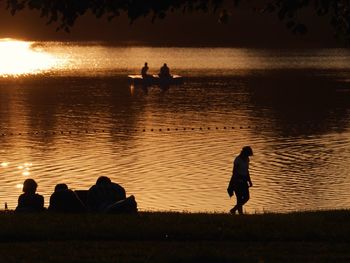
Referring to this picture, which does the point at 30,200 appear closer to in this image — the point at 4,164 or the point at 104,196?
the point at 104,196

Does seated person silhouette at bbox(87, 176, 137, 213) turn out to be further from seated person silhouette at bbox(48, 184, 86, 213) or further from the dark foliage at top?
the dark foliage at top

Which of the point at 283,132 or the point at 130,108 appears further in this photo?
the point at 130,108

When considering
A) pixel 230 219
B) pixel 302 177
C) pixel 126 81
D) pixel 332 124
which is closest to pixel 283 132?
pixel 332 124

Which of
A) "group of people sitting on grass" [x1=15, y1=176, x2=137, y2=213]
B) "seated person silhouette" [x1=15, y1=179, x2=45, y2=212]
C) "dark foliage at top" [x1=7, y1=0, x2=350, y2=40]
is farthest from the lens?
"seated person silhouette" [x1=15, y1=179, x2=45, y2=212]

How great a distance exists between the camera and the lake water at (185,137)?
119 ft

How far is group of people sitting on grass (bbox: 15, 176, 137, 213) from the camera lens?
2125 cm

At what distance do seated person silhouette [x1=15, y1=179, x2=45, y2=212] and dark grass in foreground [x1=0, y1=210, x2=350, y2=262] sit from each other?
2.36 ft

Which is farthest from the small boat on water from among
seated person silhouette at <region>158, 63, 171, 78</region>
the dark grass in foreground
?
the dark grass in foreground

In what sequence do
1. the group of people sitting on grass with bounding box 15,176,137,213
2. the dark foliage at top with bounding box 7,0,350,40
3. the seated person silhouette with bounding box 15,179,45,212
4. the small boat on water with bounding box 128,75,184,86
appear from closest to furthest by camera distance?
1. the dark foliage at top with bounding box 7,0,350,40
2. the group of people sitting on grass with bounding box 15,176,137,213
3. the seated person silhouette with bounding box 15,179,45,212
4. the small boat on water with bounding box 128,75,184,86

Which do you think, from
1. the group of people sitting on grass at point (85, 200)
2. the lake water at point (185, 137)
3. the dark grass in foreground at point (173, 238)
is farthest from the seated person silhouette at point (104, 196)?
the lake water at point (185, 137)

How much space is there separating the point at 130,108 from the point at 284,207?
39.2 m

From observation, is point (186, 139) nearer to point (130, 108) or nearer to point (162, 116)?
point (162, 116)

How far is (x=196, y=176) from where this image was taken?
1551 inches

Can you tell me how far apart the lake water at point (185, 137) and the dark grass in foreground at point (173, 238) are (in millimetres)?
11316
